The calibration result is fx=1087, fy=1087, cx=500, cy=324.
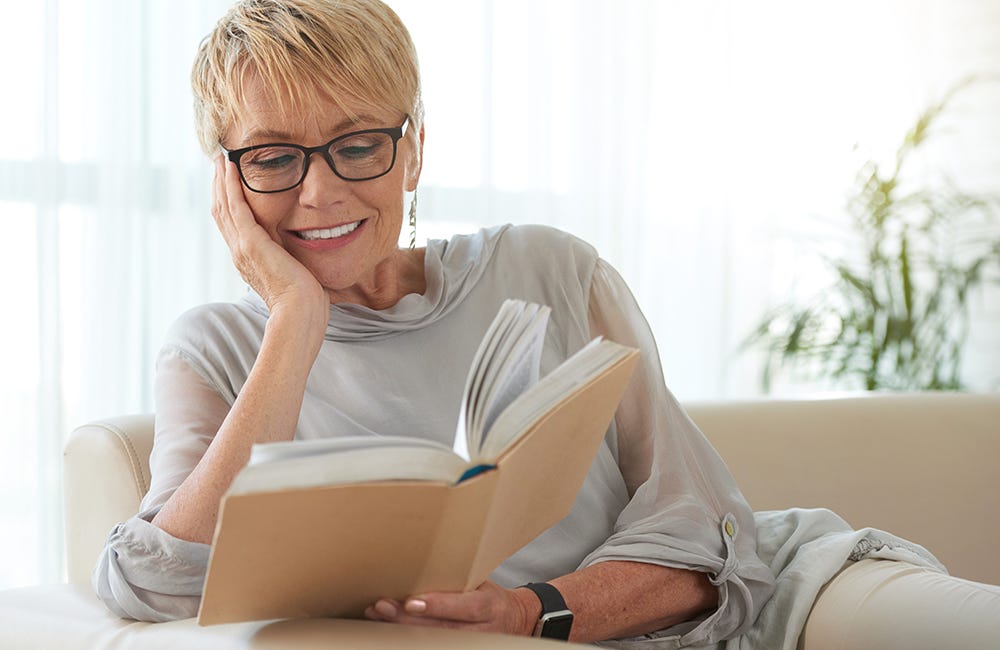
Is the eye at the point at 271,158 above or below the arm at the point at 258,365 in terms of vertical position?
above

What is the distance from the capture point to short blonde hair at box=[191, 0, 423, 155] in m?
1.32

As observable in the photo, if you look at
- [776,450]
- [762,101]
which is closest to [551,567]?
[776,450]

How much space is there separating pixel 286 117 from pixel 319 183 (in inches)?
3.5

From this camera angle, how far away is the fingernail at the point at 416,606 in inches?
37.5

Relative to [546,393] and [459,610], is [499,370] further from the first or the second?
[459,610]

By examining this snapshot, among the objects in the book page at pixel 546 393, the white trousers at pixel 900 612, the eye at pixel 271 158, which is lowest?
the white trousers at pixel 900 612

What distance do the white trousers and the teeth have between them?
764 millimetres

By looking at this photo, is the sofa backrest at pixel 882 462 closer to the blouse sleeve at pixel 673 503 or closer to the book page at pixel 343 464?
the blouse sleeve at pixel 673 503

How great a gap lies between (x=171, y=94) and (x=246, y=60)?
1.71 m

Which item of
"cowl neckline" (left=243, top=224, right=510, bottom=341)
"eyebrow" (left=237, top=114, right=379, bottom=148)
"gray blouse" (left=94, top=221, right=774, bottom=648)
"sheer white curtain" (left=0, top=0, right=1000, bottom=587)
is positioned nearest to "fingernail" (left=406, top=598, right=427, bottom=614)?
"gray blouse" (left=94, top=221, right=774, bottom=648)

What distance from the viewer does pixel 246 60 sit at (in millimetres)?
1335

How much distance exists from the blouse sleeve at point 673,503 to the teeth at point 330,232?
0.36 m

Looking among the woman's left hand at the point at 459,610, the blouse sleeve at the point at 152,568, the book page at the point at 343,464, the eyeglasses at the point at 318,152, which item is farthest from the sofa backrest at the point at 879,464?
the book page at the point at 343,464

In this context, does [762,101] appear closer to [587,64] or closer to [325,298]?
[587,64]
